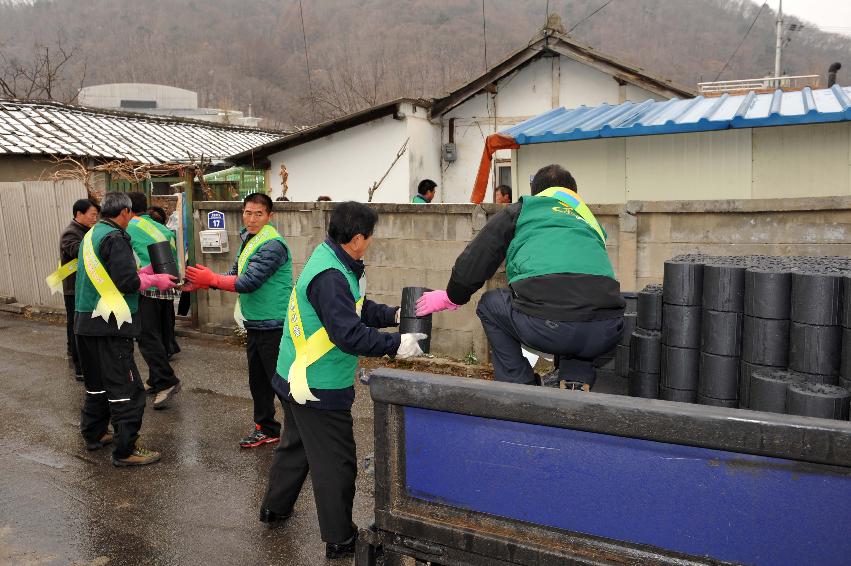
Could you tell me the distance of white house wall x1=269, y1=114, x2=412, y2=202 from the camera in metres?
14.1

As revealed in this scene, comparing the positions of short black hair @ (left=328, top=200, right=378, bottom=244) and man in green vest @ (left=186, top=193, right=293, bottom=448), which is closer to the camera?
short black hair @ (left=328, top=200, right=378, bottom=244)

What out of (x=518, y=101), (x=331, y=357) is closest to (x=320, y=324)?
(x=331, y=357)

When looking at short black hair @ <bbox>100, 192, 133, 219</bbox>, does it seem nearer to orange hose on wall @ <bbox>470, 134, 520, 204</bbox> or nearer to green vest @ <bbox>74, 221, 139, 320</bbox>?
green vest @ <bbox>74, 221, 139, 320</bbox>

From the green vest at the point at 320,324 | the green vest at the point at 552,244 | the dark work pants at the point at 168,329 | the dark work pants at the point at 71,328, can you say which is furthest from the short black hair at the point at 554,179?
the dark work pants at the point at 71,328

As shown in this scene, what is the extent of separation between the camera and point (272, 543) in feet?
13.9

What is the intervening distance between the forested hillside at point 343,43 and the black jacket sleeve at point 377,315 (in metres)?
25.4

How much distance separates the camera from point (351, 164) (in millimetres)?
14430

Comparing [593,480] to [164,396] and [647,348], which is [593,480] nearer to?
[647,348]

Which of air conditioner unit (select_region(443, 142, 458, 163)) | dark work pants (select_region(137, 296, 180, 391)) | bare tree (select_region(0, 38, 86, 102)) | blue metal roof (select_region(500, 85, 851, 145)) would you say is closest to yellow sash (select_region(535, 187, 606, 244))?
dark work pants (select_region(137, 296, 180, 391))

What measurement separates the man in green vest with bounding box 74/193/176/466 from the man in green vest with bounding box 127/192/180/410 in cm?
142

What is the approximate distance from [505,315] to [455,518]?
129 cm

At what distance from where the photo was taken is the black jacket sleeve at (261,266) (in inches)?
205

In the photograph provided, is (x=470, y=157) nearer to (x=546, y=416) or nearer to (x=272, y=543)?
(x=272, y=543)

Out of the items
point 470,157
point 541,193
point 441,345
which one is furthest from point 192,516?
point 470,157
